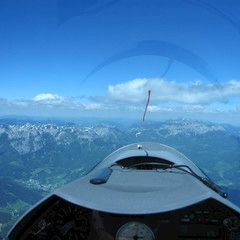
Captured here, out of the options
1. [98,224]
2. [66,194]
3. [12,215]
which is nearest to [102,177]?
[98,224]

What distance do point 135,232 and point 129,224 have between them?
150 millimetres

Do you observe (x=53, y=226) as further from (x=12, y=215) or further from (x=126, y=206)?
(x=12, y=215)

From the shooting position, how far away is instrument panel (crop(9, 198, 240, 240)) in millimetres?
5402

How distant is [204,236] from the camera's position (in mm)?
5723

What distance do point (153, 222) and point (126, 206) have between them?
4.61 feet

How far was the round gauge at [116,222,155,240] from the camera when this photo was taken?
209 inches

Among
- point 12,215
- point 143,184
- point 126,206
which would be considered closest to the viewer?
point 126,206

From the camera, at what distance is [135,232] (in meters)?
5.31

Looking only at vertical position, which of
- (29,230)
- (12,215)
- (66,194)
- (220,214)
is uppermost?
(66,194)

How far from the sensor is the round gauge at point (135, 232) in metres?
5.31

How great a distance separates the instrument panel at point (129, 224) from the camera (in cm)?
540

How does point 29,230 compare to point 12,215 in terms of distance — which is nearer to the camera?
point 29,230

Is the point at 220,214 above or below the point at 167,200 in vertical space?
below

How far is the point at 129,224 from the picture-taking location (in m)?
5.39
